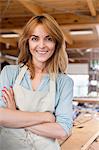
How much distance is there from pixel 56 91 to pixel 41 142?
262mm

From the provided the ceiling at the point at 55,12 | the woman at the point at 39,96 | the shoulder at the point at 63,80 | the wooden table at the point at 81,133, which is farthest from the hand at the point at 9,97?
the ceiling at the point at 55,12

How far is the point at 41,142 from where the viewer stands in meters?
1.38

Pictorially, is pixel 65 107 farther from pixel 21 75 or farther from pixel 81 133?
pixel 81 133

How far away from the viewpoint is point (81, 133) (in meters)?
2.36

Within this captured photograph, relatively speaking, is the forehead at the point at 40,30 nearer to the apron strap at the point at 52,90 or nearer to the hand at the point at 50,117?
the apron strap at the point at 52,90

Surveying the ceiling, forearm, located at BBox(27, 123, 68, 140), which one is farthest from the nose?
the ceiling

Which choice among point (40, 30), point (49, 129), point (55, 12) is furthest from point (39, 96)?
point (55, 12)

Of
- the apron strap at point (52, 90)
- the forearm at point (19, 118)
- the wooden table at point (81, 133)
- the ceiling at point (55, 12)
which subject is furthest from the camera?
the ceiling at point (55, 12)

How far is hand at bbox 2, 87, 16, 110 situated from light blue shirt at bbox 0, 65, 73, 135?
0.09 ft

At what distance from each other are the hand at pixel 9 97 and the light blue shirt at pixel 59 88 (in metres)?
0.03

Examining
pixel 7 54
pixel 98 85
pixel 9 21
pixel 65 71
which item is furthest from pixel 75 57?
pixel 65 71

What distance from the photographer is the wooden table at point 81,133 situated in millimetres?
1979

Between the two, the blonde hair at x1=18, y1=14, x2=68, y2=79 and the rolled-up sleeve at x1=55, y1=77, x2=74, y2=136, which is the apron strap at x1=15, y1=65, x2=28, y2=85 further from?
the rolled-up sleeve at x1=55, y1=77, x2=74, y2=136

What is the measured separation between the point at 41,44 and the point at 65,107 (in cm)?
33
